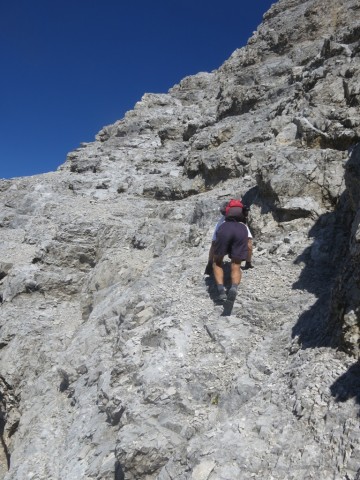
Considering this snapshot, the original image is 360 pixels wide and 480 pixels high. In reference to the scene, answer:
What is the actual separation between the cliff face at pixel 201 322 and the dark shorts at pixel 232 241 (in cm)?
101

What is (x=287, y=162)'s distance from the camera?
13203 mm

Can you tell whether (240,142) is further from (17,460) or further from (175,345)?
(17,460)

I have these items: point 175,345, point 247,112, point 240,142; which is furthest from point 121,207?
point 175,345

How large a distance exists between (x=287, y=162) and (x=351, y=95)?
524cm

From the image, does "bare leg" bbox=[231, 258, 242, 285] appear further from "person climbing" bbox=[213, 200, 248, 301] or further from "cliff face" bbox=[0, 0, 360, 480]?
"cliff face" bbox=[0, 0, 360, 480]

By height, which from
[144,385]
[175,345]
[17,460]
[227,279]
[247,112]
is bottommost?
[17,460]

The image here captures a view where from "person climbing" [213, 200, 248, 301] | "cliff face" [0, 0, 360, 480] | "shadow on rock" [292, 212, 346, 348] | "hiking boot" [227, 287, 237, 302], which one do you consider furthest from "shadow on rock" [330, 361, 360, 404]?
"person climbing" [213, 200, 248, 301]

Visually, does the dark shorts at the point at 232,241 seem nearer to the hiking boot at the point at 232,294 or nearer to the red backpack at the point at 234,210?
the red backpack at the point at 234,210

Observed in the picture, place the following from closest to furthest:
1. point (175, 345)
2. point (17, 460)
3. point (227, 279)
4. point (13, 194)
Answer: point (175, 345), point (17, 460), point (227, 279), point (13, 194)

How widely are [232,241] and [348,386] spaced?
16.5 feet

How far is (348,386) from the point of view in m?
5.94

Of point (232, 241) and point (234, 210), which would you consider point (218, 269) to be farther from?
point (234, 210)

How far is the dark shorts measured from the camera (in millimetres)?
10156

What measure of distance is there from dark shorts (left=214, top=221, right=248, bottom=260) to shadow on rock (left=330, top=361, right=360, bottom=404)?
14.5 ft
